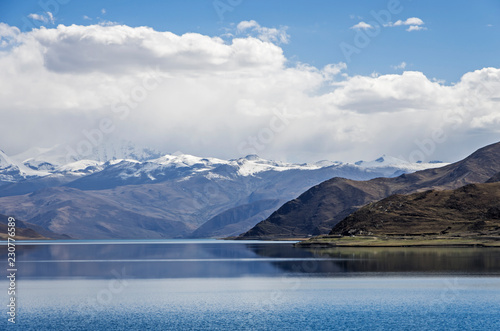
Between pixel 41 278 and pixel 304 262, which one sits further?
pixel 304 262

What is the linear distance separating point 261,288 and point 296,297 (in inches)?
612

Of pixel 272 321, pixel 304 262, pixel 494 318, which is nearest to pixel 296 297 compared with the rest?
pixel 272 321

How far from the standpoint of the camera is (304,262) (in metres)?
197

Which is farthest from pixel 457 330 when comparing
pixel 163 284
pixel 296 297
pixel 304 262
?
pixel 304 262

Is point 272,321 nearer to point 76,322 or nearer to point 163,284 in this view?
point 76,322

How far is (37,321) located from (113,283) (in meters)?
48.6

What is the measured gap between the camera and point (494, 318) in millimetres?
87562

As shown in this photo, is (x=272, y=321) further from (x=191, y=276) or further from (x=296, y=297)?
(x=191, y=276)

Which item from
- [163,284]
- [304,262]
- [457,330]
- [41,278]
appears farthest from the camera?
[304,262]

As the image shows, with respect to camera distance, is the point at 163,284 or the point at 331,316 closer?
the point at 331,316

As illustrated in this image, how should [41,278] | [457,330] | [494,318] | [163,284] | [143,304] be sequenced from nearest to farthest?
[457,330]
[494,318]
[143,304]
[163,284]
[41,278]

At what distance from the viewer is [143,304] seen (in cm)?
10456

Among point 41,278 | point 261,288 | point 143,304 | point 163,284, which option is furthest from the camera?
point 41,278

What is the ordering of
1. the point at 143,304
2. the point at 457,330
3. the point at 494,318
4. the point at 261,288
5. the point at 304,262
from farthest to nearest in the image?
the point at 304,262, the point at 261,288, the point at 143,304, the point at 494,318, the point at 457,330
